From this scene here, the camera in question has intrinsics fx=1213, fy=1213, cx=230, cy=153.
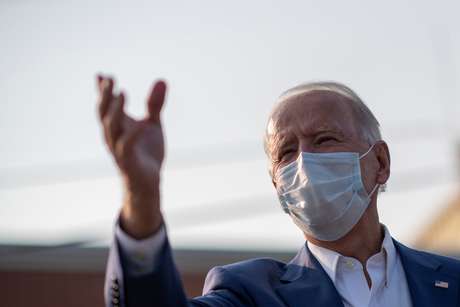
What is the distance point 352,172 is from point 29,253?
850 centimetres

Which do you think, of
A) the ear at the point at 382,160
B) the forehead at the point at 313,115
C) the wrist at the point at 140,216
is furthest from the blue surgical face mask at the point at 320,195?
the wrist at the point at 140,216

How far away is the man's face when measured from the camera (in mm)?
4680

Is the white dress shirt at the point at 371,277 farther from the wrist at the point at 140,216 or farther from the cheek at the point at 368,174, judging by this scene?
the wrist at the point at 140,216

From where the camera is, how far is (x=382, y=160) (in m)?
4.91

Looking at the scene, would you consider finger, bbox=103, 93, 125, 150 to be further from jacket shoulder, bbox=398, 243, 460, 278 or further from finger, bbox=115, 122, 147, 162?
jacket shoulder, bbox=398, 243, 460, 278

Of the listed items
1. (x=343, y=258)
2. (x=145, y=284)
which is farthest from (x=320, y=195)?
(x=145, y=284)

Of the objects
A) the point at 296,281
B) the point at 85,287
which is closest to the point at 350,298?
the point at 296,281

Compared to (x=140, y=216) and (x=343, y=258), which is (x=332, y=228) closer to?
(x=343, y=258)

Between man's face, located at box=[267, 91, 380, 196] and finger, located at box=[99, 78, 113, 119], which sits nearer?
finger, located at box=[99, 78, 113, 119]

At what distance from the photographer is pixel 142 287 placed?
364cm

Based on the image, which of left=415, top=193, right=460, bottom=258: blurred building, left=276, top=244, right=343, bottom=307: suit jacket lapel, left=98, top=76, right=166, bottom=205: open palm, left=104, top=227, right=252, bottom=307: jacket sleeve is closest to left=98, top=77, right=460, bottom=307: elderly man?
left=276, top=244, right=343, bottom=307: suit jacket lapel

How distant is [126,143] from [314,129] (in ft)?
→ 4.52

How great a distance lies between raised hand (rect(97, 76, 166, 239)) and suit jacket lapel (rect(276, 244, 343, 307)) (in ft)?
3.21

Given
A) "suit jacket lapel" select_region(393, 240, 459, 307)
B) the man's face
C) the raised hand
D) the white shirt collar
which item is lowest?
"suit jacket lapel" select_region(393, 240, 459, 307)
